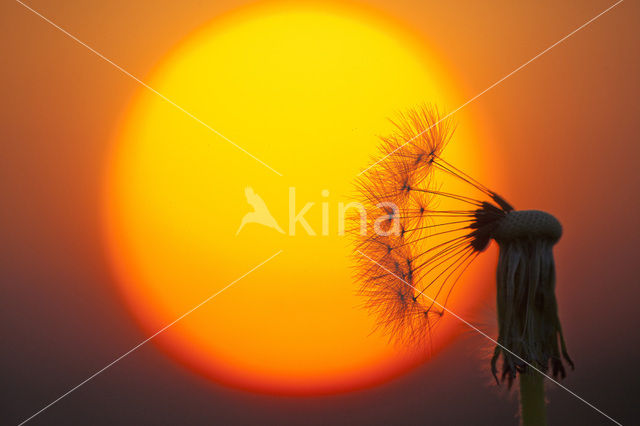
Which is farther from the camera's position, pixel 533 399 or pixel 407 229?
pixel 407 229

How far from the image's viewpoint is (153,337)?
5215 millimetres

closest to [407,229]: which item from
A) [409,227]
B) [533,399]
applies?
[409,227]

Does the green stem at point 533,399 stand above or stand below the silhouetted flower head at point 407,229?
below

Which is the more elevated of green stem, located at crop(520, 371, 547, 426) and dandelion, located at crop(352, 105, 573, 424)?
dandelion, located at crop(352, 105, 573, 424)

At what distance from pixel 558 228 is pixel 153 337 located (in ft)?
14.2

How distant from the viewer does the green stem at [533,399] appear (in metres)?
2.03

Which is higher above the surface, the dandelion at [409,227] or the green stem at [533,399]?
the dandelion at [409,227]

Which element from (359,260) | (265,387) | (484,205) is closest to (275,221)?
(265,387)

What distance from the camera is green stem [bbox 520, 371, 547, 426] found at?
2.03 m

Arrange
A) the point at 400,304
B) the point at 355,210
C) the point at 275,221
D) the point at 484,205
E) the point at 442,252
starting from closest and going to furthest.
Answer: the point at 484,205 < the point at 442,252 < the point at 400,304 < the point at 355,210 < the point at 275,221

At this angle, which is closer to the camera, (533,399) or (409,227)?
(533,399)

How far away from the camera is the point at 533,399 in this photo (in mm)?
2045

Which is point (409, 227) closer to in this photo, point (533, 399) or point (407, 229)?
point (407, 229)

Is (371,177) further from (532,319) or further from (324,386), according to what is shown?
(324,386)
